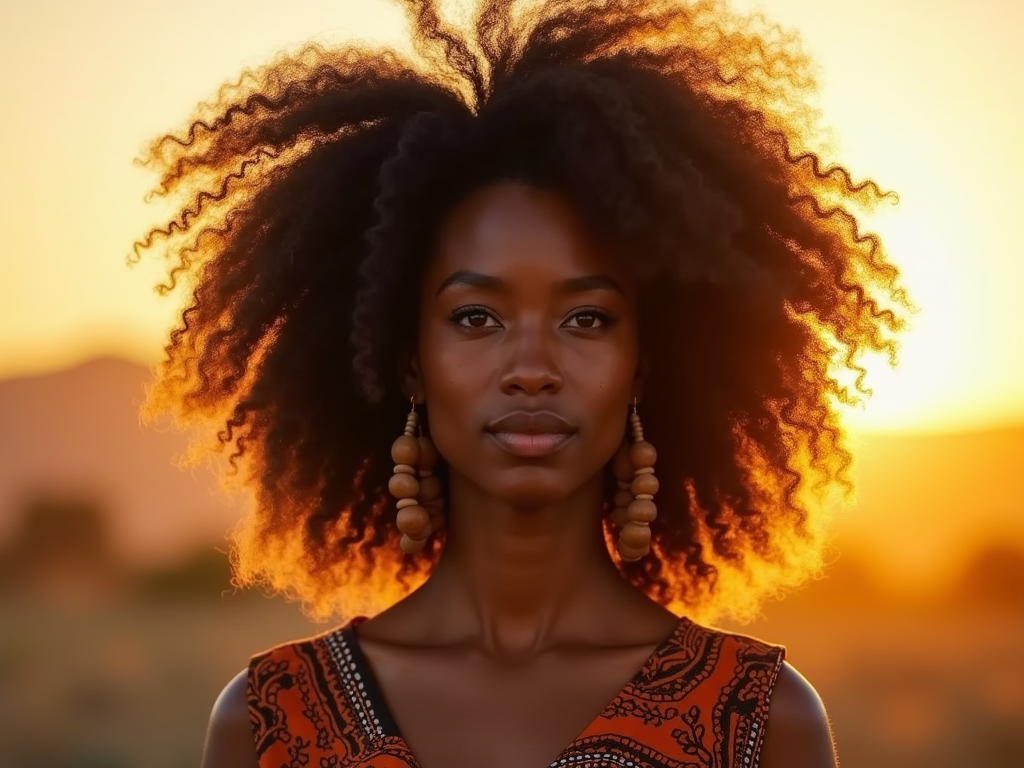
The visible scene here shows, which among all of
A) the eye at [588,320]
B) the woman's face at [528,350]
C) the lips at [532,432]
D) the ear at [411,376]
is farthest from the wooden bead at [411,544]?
the eye at [588,320]

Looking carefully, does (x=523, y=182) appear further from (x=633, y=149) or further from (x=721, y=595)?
(x=721, y=595)

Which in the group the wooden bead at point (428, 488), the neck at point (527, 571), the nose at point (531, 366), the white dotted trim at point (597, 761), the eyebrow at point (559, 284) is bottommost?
the white dotted trim at point (597, 761)

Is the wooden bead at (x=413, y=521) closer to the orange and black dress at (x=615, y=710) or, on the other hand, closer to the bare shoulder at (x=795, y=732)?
the orange and black dress at (x=615, y=710)

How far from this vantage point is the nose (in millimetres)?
4059

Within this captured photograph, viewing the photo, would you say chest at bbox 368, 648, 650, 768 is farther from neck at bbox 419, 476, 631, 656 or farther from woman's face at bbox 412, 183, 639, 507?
woman's face at bbox 412, 183, 639, 507

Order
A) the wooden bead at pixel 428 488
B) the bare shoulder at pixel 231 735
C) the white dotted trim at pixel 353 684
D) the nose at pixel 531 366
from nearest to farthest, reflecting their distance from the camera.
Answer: the nose at pixel 531 366, the white dotted trim at pixel 353 684, the bare shoulder at pixel 231 735, the wooden bead at pixel 428 488

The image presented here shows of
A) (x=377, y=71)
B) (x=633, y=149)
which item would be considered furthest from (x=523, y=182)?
(x=377, y=71)

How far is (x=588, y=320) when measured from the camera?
4.22m

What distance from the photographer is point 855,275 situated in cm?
455

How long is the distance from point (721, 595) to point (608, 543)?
37cm

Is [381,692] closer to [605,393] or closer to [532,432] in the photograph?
[532,432]

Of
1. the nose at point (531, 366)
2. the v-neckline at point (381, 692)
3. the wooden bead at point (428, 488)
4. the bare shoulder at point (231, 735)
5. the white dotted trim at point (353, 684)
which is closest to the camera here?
the nose at point (531, 366)

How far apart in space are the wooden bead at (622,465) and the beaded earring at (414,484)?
0.47m

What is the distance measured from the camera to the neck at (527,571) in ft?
14.4
